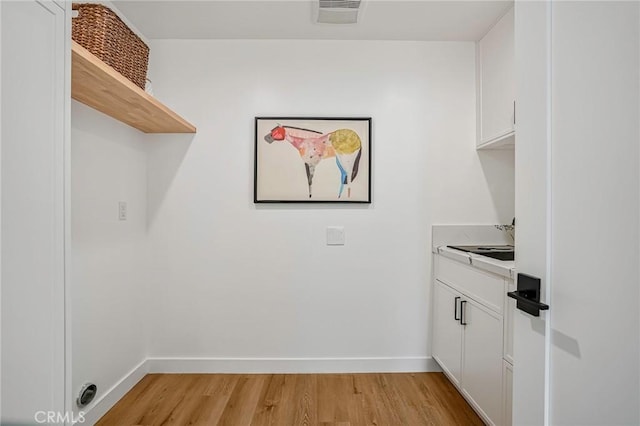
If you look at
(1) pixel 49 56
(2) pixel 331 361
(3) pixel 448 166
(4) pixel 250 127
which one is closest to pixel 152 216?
(4) pixel 250 127

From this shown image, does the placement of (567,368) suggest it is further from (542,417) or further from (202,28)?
(202,28)

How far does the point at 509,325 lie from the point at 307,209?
1.44 meters

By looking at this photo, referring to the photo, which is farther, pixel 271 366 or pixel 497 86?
pixel 271 366

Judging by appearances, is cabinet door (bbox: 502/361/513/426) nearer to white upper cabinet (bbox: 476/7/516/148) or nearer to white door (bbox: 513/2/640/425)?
white door (bbox: 513/2/640/425)

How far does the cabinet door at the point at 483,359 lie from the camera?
68.4 inches

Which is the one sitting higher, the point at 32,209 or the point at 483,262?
the point at 32,209

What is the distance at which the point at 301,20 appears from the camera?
2.34 metres

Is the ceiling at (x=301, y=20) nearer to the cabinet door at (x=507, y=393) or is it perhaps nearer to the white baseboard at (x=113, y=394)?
the cabinet door at (x=507, y=393)

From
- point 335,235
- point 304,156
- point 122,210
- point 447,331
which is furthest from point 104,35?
point 447,331

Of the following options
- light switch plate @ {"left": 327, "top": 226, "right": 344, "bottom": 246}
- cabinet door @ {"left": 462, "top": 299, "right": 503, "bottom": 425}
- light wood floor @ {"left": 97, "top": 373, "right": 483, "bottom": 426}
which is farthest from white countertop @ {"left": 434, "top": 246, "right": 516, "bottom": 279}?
light wood floor @ {"left": 97, "top": 373, "right": 483, "bottom": 426}

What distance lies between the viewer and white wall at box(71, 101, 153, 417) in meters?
1.87

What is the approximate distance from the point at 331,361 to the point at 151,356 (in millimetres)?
1260

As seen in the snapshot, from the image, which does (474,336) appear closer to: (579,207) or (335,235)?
(335,235)

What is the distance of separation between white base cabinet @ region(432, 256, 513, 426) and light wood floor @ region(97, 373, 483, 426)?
21cm
